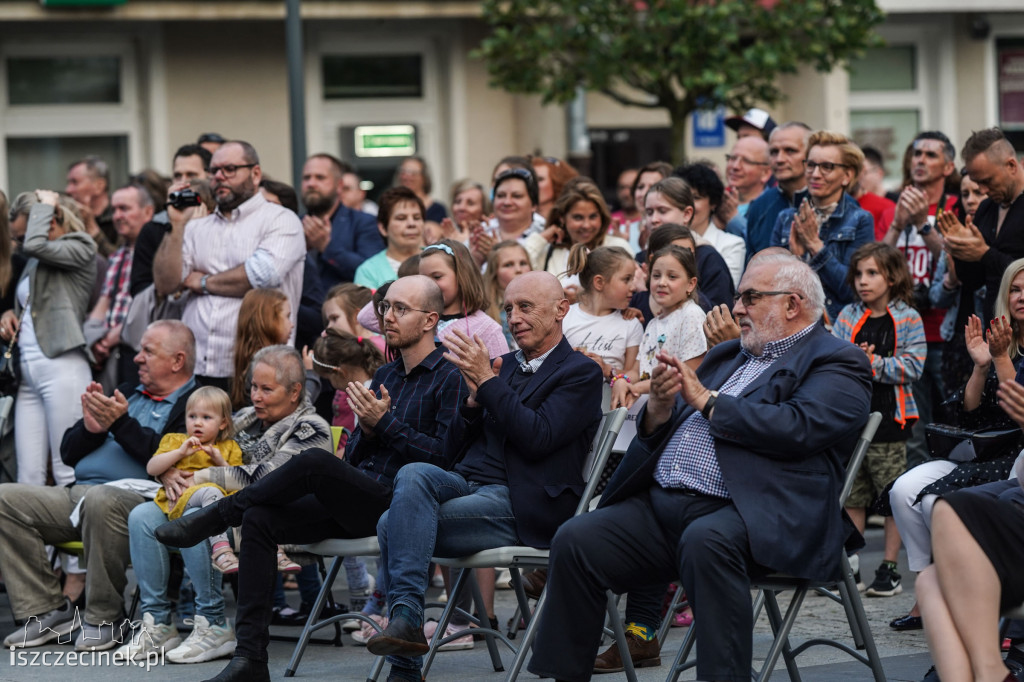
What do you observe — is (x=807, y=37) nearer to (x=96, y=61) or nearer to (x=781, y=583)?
(x=96, y=61)

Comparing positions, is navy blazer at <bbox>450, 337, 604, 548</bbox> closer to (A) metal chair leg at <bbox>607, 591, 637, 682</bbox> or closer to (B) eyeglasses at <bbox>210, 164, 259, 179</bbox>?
(A) metal chair leg at <bbox>607, 591, 637, 682</bbox>

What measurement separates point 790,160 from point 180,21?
9864 millimetres

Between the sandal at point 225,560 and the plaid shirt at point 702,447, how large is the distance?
2109mm

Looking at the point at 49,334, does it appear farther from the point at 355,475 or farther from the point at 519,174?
the point at 355,475

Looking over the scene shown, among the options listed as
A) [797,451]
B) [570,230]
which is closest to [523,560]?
[797,451]

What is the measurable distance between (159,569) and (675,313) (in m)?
2.64

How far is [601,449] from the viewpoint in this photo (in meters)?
5.96

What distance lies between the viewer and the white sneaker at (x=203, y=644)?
22.3 ft

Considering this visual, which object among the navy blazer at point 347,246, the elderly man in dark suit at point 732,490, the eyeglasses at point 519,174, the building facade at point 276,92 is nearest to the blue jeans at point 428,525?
the elderly man in dark suit at point 732,490

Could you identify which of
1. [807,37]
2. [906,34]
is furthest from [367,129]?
[906,34]

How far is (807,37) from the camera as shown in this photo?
1465 cm

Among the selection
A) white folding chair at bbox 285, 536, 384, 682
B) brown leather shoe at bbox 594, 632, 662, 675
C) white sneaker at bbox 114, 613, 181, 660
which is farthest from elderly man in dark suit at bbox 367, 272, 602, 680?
white sneaker at bbox 114, 613, 181, 660

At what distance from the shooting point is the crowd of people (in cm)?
531

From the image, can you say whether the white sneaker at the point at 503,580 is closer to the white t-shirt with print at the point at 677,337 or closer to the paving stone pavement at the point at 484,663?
the paving stone pavement at the point at 484,663
